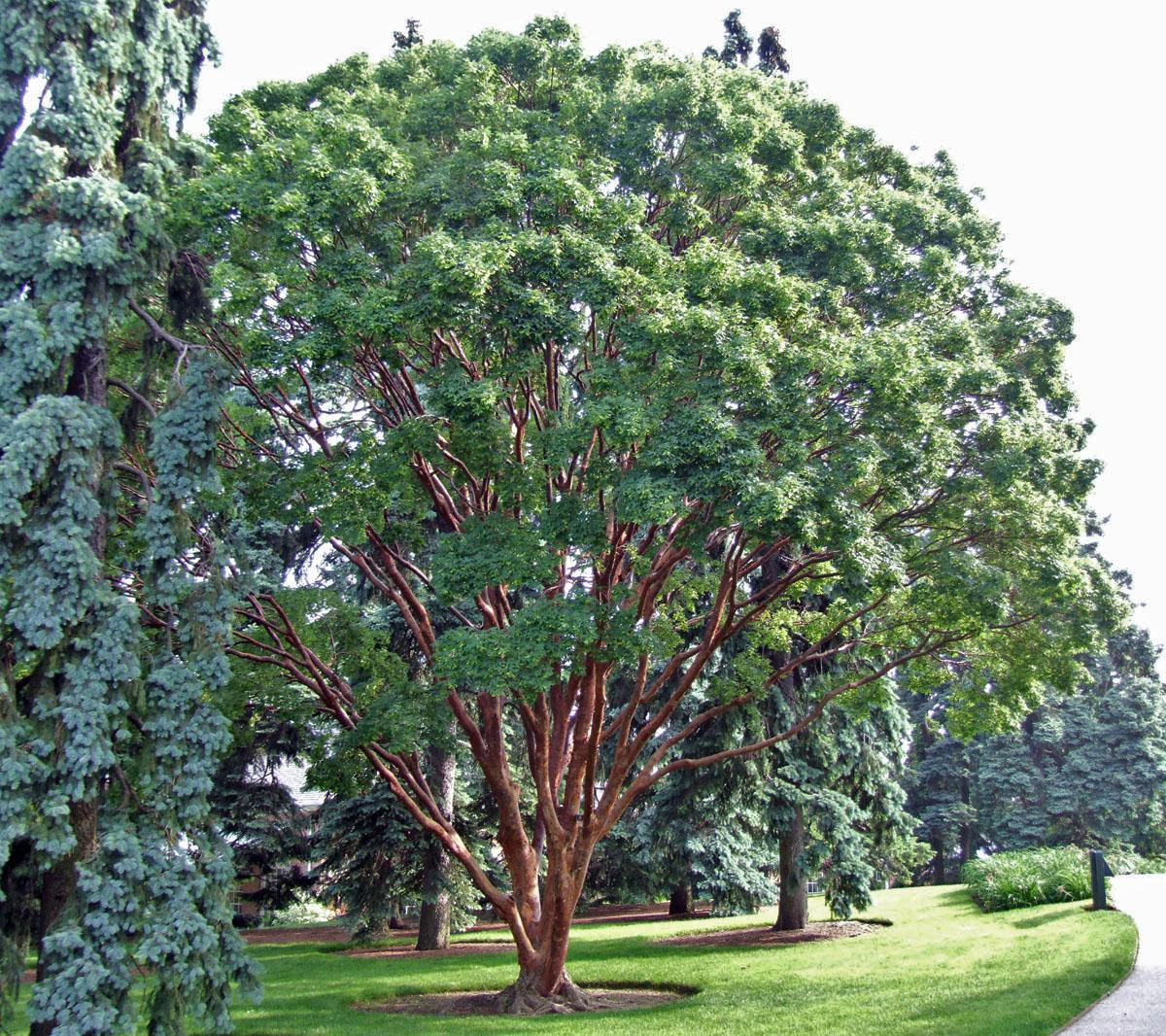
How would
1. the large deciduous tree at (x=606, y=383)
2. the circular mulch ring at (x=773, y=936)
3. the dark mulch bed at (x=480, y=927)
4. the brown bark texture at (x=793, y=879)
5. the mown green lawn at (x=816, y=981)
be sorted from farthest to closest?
the dark mulch bed at (x=480, y=927) < the brown bark texture at (x=793, y=879) < the circular mulch ring at (x=773, y=936) < the large deciduous tree at (x=606, y=383) < the mown green lawn at (x=816, y=981)

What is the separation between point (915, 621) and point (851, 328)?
416 centimetres

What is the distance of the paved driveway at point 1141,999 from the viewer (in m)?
9.25

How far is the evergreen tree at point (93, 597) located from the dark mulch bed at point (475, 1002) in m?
4.62

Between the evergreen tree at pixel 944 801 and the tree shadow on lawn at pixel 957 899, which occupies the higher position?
the evergreen tree at pixel 944 801

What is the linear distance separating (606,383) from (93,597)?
18.0ft

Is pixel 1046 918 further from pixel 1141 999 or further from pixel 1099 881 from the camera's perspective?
pixel 1141 999

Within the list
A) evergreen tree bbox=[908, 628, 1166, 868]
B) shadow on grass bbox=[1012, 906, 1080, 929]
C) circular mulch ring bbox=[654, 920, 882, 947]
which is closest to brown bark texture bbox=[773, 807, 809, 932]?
circular mulch ring bbox=[654, 920, 882, 947]

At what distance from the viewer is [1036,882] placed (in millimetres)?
19016

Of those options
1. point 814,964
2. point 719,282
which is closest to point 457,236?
point 719,282

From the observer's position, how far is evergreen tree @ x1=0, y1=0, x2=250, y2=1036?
9227 mm

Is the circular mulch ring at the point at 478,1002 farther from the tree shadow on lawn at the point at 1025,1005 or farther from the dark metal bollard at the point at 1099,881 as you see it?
the dark metal bollard at the point at 1099,881

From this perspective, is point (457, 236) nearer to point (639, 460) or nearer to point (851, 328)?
point (639, 460)

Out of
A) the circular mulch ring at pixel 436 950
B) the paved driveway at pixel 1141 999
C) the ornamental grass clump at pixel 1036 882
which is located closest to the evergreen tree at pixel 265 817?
the circular mulch ring at pixel 436 950

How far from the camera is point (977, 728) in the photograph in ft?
51.0
